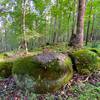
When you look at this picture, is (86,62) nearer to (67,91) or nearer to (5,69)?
(67,91)

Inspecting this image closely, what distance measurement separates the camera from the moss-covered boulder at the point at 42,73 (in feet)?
13.5

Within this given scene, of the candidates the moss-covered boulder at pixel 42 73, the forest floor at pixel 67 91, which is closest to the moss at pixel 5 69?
the forest floor at pixel 67 91

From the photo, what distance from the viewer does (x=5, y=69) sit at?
5113mm

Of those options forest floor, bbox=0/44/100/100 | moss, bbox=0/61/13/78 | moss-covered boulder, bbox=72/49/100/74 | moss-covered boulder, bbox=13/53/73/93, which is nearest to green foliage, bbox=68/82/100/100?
forest floor, bbox=0/44/100/100

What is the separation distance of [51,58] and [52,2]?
47.0ft

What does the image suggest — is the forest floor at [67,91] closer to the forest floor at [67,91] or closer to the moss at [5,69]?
the forest floor at [67,91]

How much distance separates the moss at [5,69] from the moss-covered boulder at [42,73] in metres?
0.79

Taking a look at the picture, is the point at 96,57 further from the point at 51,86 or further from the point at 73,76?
the point at 51,86

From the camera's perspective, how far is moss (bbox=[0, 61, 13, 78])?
5.05 meters

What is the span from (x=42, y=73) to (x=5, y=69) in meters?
1.62

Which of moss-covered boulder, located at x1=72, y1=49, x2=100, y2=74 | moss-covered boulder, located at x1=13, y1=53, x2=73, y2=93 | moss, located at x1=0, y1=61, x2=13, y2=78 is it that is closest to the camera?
moss-covered boulder, located at x1=13, y1=53, x2=73, y2=93

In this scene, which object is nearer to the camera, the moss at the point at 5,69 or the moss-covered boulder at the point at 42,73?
the moss-covered boulder at the point at 42,73

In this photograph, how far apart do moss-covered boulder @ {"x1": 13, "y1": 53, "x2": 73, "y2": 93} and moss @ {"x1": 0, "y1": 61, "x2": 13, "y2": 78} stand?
0.79 meters

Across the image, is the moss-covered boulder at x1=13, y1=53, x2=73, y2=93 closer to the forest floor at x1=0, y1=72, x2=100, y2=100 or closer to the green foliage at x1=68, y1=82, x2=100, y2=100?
the forest floor at x1=0, y1=72, x2=100, y2=100
